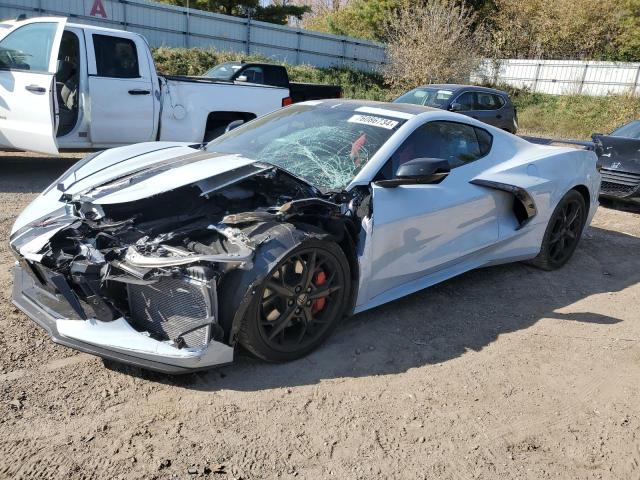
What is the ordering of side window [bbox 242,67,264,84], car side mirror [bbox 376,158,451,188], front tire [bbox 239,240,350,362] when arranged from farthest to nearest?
side window [bbox 242,67,264,84] → car side mirror [bbox 376,158,451,188] → front tire [bbox 239,240,350,362]

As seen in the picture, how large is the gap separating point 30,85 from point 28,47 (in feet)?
2.11

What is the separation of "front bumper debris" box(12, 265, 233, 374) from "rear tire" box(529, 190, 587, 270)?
329 cm

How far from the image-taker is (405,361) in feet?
11.0

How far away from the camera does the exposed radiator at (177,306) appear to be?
2.74 m

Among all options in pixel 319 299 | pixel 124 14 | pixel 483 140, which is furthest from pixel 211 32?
pixel 319 299

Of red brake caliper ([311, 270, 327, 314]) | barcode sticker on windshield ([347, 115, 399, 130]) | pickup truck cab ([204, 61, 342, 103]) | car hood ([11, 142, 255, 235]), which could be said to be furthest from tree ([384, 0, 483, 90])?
red brake caliper ([311, 270, 327, 314])

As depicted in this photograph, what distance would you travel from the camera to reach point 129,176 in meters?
3.47

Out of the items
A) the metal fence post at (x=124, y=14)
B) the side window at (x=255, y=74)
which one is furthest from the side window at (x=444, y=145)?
the metal fence post at (x=124, y=14)

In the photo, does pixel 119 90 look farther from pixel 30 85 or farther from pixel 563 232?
pixel 563 232

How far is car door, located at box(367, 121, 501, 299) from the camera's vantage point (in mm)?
3518

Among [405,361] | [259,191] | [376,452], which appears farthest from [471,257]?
[376,452]

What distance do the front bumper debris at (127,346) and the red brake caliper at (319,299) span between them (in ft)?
2.07

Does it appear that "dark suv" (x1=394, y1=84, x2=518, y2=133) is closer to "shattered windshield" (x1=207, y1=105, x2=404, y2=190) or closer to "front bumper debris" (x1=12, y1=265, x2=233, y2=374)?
"shattered windshield" (x1=207, y1=105, x2=404, y2=190)

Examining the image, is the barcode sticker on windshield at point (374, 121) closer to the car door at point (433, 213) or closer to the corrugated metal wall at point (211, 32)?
the car door at point (433, 213)
